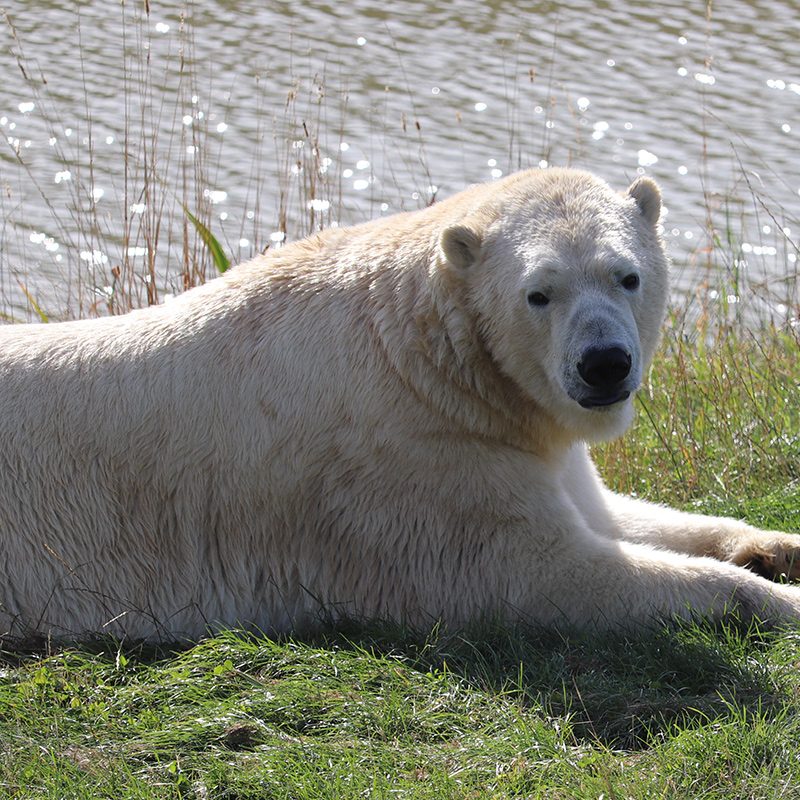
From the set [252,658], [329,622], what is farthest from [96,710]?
[329,622]

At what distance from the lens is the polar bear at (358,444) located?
15.0 feet

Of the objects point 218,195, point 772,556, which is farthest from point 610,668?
point 218,195

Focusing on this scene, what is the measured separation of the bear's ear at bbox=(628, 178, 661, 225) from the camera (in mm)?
4922

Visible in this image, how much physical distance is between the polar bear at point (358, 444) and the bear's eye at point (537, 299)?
0.8 inches

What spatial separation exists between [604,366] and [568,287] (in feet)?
1.04

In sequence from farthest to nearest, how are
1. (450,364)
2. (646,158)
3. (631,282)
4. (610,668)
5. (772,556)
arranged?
(646,158)
(772,556)
(450,364)
(631,282)
(610,668)

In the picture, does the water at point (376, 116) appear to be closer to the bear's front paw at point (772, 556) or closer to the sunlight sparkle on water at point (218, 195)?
the sunlight sparkle on water at point (218, 195)

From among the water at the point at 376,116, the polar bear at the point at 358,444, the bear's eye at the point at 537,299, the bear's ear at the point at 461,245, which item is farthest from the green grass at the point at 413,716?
the water at the point at 376,116

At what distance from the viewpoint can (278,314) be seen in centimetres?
489

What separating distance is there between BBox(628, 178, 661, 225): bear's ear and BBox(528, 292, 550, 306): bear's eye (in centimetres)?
67

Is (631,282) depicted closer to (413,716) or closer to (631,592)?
(631,592)

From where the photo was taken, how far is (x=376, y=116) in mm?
13203

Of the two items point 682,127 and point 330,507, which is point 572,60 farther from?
point 330,507

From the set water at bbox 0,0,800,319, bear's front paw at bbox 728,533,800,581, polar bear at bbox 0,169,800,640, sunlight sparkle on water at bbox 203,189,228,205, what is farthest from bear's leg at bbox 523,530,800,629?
sunlight sparkle on water at bbox 203,189,228,205
